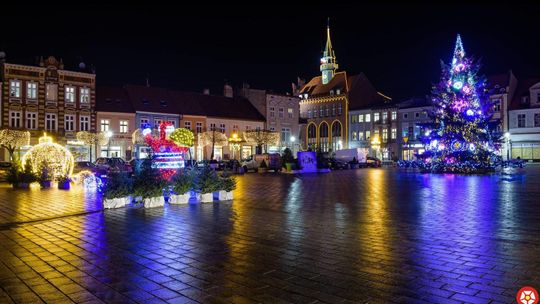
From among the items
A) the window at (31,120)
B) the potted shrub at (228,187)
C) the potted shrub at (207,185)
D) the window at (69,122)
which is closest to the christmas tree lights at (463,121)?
the potted shrub at (228,187)

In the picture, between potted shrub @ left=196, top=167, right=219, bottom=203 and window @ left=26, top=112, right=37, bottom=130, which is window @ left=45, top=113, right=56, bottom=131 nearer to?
window @ left=26, top=112, right=37, bottom=130

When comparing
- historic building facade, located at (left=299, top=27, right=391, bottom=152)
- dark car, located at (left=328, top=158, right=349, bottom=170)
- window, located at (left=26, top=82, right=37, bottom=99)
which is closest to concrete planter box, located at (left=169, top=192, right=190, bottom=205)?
dark car, located at (left=328, top=158, right=349, bottom=170)

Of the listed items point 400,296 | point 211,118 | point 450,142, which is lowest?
point 400,296

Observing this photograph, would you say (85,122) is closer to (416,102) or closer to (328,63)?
(416,102)

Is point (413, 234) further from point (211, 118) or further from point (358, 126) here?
point (358, 126)

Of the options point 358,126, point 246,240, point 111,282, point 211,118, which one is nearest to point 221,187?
point 246,240

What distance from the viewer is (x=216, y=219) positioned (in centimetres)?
1001

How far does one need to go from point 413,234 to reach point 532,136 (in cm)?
5647

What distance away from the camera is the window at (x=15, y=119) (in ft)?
144

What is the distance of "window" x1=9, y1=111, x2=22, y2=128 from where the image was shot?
4384 centimetres

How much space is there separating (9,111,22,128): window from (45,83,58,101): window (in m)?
3.23

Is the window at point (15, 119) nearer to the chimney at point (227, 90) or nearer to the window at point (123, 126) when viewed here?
the window at point (123, 126)

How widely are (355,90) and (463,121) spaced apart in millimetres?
48674

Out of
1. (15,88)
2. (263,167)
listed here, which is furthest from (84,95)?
(263,167)
